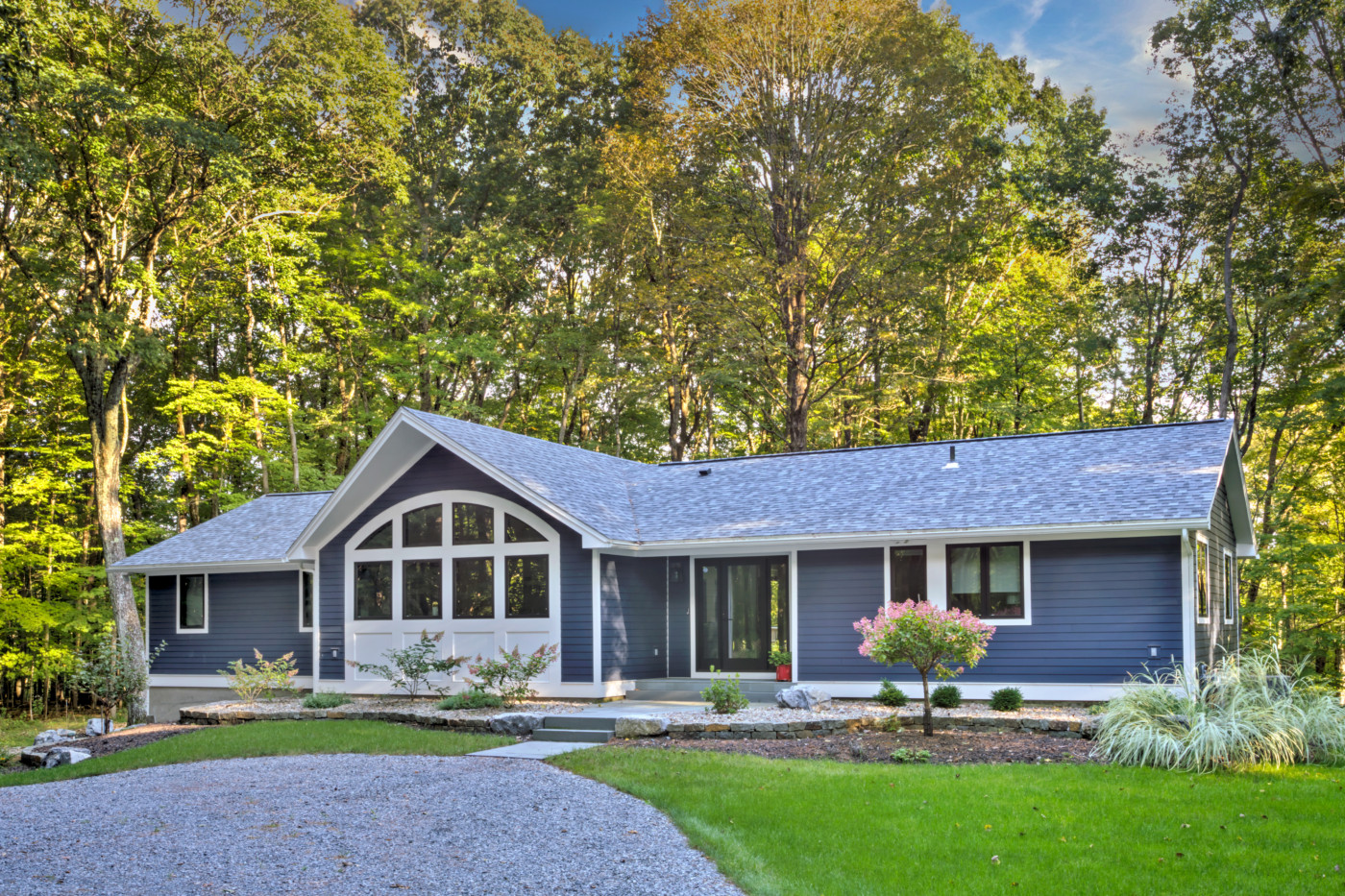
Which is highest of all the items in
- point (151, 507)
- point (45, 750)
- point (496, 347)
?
point (496, 347)

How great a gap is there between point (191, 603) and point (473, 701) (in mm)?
8339

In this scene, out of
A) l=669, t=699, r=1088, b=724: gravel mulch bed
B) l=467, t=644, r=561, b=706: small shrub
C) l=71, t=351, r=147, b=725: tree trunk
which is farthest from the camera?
l=71, t=351, r=147, b=725: tree trunk

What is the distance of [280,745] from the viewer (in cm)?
1123

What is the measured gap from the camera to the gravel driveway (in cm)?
564

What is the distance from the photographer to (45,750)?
12.3 m

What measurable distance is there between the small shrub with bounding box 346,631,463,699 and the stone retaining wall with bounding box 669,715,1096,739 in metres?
4.72

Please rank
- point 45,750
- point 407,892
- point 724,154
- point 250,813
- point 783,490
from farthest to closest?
point 724,154
point 783,490
point 45,750
point 250,813
point 407,892

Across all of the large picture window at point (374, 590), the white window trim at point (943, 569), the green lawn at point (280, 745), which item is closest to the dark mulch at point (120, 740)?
the green lawn at point (280, 745)

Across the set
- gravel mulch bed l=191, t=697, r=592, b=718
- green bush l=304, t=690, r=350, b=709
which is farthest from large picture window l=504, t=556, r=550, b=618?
green bush l=304, t=690, r=350, b=709

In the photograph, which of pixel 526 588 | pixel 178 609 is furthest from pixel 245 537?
pixel 526 588

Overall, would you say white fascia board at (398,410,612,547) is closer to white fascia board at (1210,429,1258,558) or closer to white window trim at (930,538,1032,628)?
white window trim at (930,538,1032,628)

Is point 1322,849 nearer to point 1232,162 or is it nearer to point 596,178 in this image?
point 1232,162

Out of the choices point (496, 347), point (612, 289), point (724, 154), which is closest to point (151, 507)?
point (496, 347)

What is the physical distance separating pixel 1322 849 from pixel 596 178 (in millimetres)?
23714
